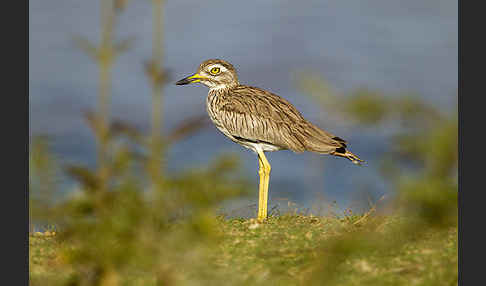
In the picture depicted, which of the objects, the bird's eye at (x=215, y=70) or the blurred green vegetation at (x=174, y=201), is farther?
the bird's eye at (x=215, y=70)

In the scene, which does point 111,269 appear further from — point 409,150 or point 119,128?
point 409,150

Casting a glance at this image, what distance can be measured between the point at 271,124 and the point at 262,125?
5.7 inches

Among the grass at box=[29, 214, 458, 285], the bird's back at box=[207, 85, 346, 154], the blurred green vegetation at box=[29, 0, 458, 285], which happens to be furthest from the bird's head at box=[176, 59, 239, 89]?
the blurred green vegetation at box=[29, 0, 458, 285]

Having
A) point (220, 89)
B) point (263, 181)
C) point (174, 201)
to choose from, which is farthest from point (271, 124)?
point (174, 201)

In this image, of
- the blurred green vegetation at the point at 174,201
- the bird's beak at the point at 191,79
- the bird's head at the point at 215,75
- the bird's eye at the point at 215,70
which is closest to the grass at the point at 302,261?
the blurred green vegetation at the point at 174,201

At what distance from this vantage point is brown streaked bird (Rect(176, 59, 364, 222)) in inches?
391

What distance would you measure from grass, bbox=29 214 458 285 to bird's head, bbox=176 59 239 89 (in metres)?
3.30

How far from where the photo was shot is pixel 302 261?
6852mm

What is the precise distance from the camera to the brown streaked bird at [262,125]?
32.6ft

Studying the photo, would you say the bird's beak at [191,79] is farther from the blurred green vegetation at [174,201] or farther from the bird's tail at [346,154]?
the blurred green vegetation at [174,201]

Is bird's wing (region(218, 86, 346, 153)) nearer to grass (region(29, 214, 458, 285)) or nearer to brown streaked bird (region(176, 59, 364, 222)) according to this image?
brown streaked bird (region(176, 59, 364, 222))

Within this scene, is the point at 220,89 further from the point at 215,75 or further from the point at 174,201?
the point at 174,201

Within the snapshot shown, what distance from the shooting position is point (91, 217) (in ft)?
16.0

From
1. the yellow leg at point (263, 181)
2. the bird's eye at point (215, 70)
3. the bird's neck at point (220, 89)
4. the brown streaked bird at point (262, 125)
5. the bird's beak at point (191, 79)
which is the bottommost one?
the yellow leg at point (263, 181)
